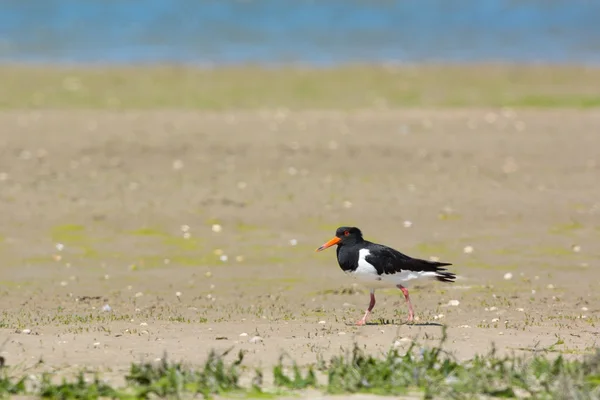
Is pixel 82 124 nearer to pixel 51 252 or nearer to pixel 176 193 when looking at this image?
pixel 176 193

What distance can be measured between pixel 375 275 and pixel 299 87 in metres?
16.2

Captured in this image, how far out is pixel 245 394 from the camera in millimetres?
7176

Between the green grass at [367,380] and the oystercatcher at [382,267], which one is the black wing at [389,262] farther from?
the green grass at [367,380]

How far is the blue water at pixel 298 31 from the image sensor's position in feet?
115

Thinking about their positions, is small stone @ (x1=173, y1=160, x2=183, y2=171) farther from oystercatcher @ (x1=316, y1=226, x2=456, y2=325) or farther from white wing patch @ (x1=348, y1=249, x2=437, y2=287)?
white wing patch @ (x1=348, y1=249, x2=437, y2=287)

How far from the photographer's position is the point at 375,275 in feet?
32.6

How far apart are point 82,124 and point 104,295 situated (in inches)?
369

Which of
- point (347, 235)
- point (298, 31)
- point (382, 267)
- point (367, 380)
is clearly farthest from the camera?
point (298, 31)

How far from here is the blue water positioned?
115 ft

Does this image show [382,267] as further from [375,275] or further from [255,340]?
[255,340]

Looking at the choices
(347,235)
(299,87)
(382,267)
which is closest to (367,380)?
(382,267)

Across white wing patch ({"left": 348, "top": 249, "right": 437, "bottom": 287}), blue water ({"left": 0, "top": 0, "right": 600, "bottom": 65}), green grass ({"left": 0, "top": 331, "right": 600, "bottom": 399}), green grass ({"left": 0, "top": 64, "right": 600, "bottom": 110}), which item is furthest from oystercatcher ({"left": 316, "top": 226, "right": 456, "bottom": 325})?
blue water ({"left": 0, "top": 0, "right": 600, "bottom": 65})

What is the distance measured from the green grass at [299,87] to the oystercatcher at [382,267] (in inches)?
506

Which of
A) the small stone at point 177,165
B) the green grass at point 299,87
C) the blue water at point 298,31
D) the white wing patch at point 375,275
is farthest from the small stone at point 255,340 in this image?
the blue water at point 298,31
